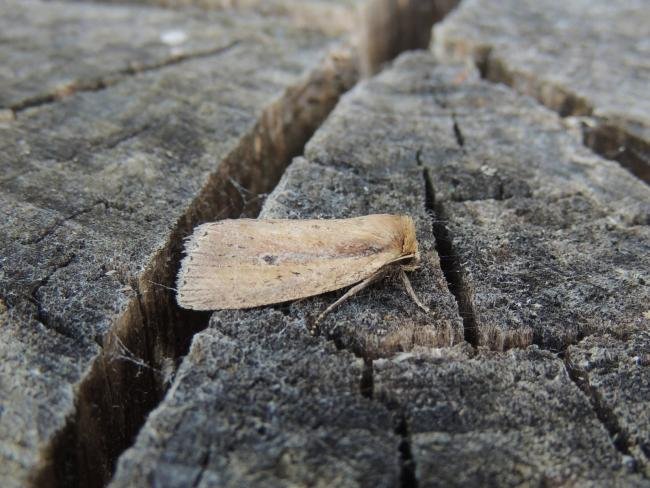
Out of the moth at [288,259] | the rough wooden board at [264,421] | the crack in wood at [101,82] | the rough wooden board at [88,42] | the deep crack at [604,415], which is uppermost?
the rough wooden board at [88,42]

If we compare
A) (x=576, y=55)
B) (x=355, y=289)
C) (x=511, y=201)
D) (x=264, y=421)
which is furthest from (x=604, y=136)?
(x=264, y=421)

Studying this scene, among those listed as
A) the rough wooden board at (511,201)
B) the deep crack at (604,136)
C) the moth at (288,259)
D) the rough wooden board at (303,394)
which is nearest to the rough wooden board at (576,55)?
the deep crack at (604,136)

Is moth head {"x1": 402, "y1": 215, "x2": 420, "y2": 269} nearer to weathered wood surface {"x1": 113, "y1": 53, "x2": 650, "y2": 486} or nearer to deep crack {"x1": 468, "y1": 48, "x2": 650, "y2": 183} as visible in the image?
weathered wood surface {"x1": 113, "y1": 53, "x2": 650, "y2": 486}

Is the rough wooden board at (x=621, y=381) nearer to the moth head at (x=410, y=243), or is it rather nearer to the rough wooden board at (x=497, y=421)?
the rough wooden board at (x=497, y=421)

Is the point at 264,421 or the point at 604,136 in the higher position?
the point at 604,136

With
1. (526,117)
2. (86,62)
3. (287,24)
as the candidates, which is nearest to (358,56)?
(287,24)

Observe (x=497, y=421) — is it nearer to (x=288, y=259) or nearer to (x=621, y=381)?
(x=621, y=381)
